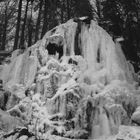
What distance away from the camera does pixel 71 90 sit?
11.2m

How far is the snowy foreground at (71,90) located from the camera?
10.2 metres

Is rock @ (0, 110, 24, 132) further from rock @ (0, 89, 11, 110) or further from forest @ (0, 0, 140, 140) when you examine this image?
rock @ (0, 89, 11, 110)

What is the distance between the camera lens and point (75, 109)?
11016 mm

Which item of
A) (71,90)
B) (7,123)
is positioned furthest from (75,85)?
(7,123)

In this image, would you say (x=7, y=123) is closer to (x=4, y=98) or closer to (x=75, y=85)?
(x=75, y=85)

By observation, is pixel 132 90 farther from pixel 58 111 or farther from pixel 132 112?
pixel 58 111

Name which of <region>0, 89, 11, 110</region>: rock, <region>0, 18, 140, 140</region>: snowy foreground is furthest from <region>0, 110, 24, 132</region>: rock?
<region>0, 89, 11, 110</region>: rock

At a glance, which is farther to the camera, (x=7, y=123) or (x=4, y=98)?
(x=4, y=98)

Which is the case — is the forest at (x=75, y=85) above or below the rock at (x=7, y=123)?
above

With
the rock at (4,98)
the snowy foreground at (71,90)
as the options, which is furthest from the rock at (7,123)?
the rock at (4,98)

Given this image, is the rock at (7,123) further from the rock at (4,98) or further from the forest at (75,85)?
the rock at (4,98)

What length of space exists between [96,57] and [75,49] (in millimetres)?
1030

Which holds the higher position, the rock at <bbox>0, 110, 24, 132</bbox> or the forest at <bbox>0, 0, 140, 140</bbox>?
the forest at <bbox>0, 0, 140, 140</bbox>

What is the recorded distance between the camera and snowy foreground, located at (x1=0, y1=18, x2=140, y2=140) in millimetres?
10242
